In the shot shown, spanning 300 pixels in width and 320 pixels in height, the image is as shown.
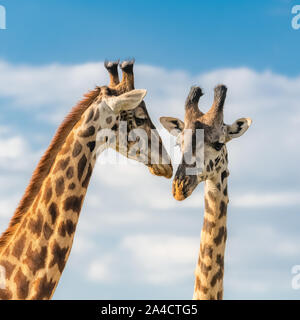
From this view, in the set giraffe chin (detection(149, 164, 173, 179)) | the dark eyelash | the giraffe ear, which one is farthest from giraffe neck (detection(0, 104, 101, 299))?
the dark eyelash

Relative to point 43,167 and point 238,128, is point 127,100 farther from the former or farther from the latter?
point 238,128

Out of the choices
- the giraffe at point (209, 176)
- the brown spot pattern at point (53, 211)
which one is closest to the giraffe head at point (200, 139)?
the giraffe at point (209, 176)

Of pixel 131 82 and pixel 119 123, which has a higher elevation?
pixel 131 82

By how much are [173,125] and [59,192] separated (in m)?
3.43

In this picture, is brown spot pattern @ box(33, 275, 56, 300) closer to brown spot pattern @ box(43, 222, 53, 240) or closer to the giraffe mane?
brown spot pattern @ box(43, 222, 53, 240)

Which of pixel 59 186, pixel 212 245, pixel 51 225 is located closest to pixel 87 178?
pixel 59 186

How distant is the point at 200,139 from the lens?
1131 centimetres

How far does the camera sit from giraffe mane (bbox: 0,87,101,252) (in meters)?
9.38

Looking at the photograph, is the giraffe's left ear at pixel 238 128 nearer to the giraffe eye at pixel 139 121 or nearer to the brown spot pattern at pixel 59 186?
the giraffe eye at pixel 139 121

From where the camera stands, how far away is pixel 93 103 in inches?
391

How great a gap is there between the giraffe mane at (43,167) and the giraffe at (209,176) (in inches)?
78.0
